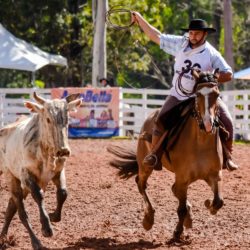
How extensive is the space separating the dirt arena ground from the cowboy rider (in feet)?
2.61

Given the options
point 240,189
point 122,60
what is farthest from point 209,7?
point 240,189

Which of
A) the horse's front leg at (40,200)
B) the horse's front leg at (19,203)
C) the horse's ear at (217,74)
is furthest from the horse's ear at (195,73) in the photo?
the horse's front leg at (19,203)

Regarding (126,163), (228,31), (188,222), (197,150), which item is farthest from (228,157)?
(228,31)

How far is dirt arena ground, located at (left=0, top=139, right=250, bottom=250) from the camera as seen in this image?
8.20 m

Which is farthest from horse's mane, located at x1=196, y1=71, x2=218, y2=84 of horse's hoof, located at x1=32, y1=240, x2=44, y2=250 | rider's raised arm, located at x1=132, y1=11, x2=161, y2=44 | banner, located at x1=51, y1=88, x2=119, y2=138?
banner, located at x1=51, y1=88, x2=119, y2=138

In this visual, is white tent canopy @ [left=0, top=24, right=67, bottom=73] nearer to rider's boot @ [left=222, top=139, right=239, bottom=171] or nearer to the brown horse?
the brown horse

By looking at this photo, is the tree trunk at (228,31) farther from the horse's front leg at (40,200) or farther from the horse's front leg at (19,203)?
the horse's front leg at (40,200)

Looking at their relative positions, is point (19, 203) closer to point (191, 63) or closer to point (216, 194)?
point (216, 194)

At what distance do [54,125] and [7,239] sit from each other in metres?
1.55

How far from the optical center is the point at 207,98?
7562 millimetres

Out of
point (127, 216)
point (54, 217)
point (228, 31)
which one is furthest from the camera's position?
point (228, 31)

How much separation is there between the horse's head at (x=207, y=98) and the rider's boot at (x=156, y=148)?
2.52 ft

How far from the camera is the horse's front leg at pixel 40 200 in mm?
7555

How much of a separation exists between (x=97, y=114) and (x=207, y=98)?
1463 centimetres
